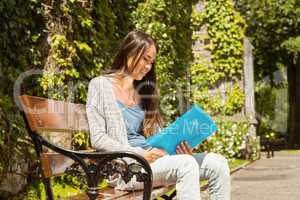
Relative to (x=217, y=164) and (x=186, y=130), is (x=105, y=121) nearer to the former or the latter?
(x=186, y=130)

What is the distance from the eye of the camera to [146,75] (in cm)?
406

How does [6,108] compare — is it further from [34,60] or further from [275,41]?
[275,41]

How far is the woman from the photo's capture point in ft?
11.3

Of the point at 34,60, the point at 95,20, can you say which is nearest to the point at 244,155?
the point at 95,20

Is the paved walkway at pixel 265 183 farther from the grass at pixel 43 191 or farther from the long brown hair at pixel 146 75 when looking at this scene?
the long brown hair at pixel 146 75

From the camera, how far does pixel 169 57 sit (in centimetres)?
1114

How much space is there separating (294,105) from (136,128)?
23.5 metres

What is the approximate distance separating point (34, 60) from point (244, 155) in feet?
26.5

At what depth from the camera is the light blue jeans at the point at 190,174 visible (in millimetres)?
3414

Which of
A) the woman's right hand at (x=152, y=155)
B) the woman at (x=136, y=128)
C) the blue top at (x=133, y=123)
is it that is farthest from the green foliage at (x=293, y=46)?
the woman's right hand at (x=152, y=155)

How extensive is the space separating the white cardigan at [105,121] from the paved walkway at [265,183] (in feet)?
11.6

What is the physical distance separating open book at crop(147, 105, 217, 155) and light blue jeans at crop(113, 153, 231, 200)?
0.11m

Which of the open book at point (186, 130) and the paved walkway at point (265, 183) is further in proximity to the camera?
the paved walkway at point (265, 183)

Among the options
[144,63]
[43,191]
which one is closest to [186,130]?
[144,63]
